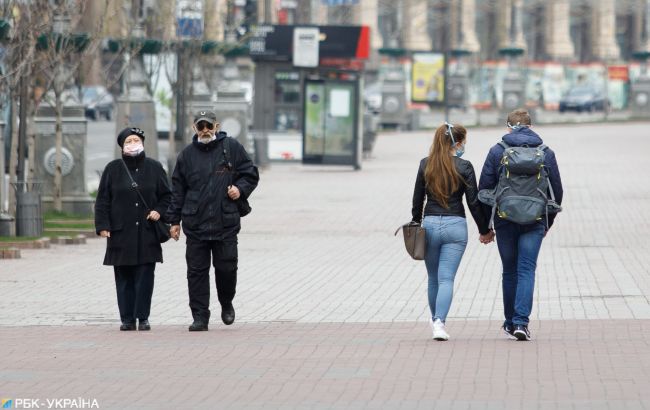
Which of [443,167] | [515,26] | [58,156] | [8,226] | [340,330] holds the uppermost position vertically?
[515,26]

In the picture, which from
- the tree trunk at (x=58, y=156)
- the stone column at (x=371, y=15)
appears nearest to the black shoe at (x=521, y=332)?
the tree trunk at (x=58, y=156)

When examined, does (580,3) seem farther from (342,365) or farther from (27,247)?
(342,365)

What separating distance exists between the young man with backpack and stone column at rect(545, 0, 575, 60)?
100 meters

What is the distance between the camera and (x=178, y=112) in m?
31.8

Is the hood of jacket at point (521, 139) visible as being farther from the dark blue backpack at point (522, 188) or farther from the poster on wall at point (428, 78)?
the poster on wall at point (428, 78)

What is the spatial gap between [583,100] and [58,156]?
61100mm

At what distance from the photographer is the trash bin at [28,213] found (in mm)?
→ 19828

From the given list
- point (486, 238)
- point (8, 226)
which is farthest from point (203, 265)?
point (8, 226)

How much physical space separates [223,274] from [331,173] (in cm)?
2487

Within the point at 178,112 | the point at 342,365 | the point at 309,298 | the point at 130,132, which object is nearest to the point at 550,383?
the point at 342,365

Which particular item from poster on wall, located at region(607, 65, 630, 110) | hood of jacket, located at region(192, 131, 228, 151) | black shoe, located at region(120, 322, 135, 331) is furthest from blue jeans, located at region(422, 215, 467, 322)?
poster on wall, located at region(607, 65, 630, 110)

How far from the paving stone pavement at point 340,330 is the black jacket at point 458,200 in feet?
2.83

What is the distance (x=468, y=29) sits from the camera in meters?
109

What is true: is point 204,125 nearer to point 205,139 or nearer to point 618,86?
point 205,139
